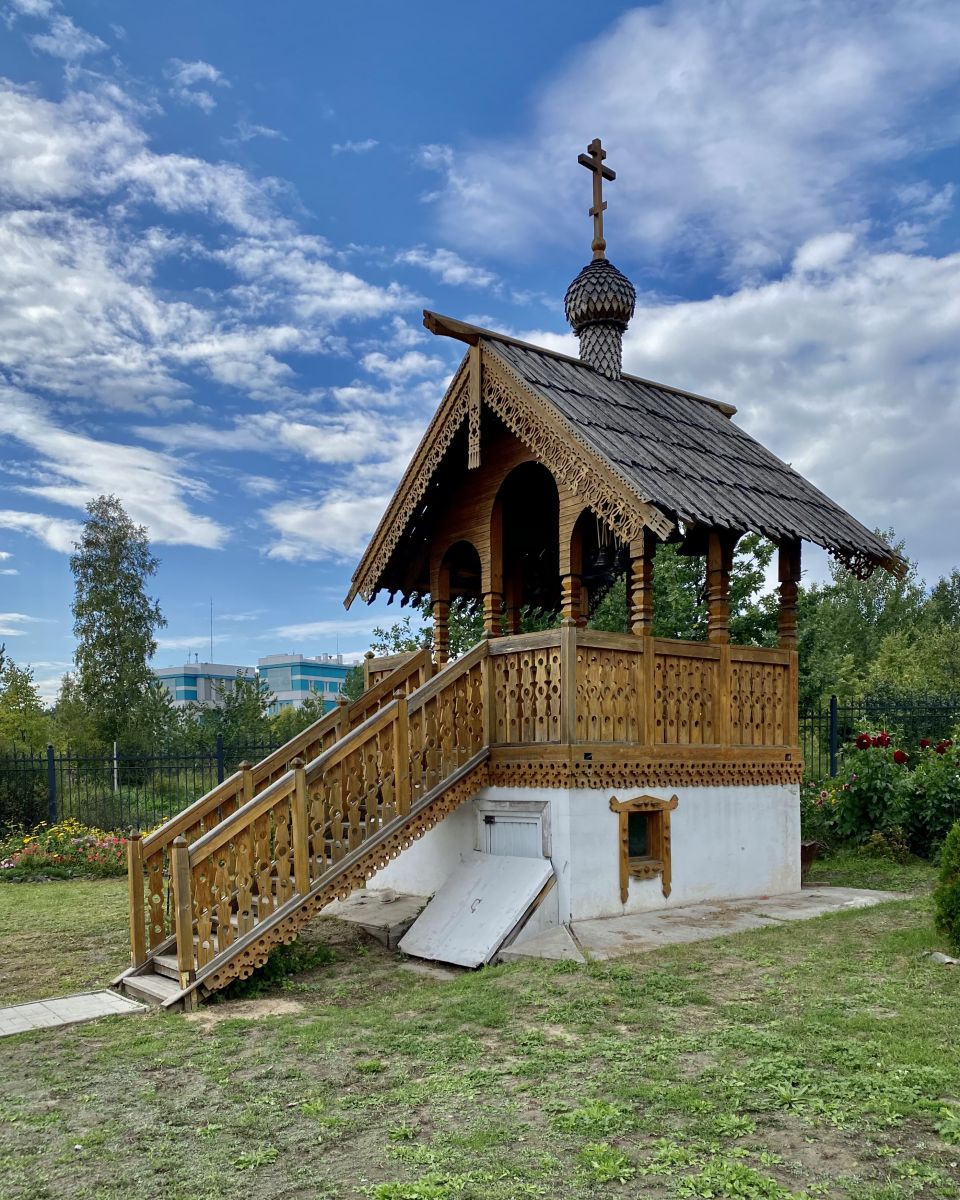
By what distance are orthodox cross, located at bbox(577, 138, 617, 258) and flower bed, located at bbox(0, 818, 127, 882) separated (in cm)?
1088

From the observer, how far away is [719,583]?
10133 millimetres

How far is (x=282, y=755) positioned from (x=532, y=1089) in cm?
574

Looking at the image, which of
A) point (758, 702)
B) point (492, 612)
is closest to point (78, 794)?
point (492, 612)

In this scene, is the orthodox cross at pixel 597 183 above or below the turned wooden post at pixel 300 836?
above

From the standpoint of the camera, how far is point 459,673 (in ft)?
30.8

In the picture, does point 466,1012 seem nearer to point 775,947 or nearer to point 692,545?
point 775,947

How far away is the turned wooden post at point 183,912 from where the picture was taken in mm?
7113

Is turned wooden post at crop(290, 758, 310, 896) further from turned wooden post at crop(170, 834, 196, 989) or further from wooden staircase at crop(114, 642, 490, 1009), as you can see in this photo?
turned wooden post at crop(170, 834, 196, 989)

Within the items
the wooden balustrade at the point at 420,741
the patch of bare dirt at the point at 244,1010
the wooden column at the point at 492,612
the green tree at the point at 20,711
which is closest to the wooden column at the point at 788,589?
the wooden balustrade at the point at 420,741

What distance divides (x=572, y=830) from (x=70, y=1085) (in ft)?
14.4

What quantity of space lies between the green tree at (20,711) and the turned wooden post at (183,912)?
64.3 feet

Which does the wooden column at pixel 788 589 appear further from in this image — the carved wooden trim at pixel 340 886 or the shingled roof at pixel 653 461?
the carved wooden trim at pixel 340 886

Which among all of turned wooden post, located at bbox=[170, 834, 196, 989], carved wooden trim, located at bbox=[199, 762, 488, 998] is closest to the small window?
carved wooden trim, located at bbox=[199, 762, 488, 998]

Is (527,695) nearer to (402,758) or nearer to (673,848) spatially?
(402,758)
